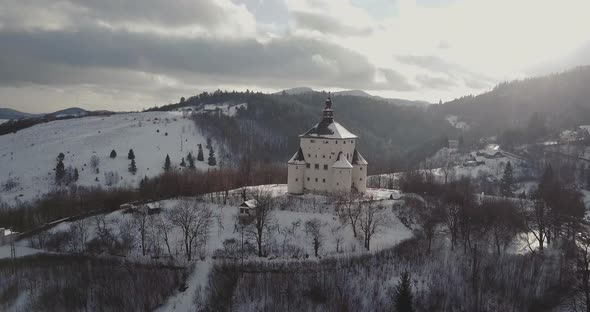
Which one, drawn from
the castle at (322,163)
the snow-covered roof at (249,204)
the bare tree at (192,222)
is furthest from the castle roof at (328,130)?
the bare tree at (192,222)

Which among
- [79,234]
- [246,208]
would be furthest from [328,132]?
[79,234]

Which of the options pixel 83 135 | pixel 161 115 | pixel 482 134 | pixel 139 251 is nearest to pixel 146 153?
pixel 83 135

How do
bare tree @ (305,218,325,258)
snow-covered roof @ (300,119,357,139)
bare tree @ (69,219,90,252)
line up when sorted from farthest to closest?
snow-covered roof @ (300,119,357,139) < bare tree @ (69,219,90,252) < bare tree @ (305,218,325,258)

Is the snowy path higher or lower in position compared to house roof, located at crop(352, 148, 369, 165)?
lower

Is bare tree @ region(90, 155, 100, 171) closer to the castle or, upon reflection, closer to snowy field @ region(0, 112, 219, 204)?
snowy field @ region(0, 112, 219, 204)

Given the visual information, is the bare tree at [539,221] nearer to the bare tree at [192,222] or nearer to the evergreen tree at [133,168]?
the bare tree at [192,222]

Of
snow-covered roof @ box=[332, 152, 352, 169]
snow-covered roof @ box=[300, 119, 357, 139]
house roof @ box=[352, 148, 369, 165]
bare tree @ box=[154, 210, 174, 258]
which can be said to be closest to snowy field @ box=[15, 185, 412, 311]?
bare tree @ box=[154, 210, 174, 258]

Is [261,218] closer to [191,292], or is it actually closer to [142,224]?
[191,292]

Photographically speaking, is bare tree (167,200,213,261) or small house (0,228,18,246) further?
small house (0,228,18,246)
